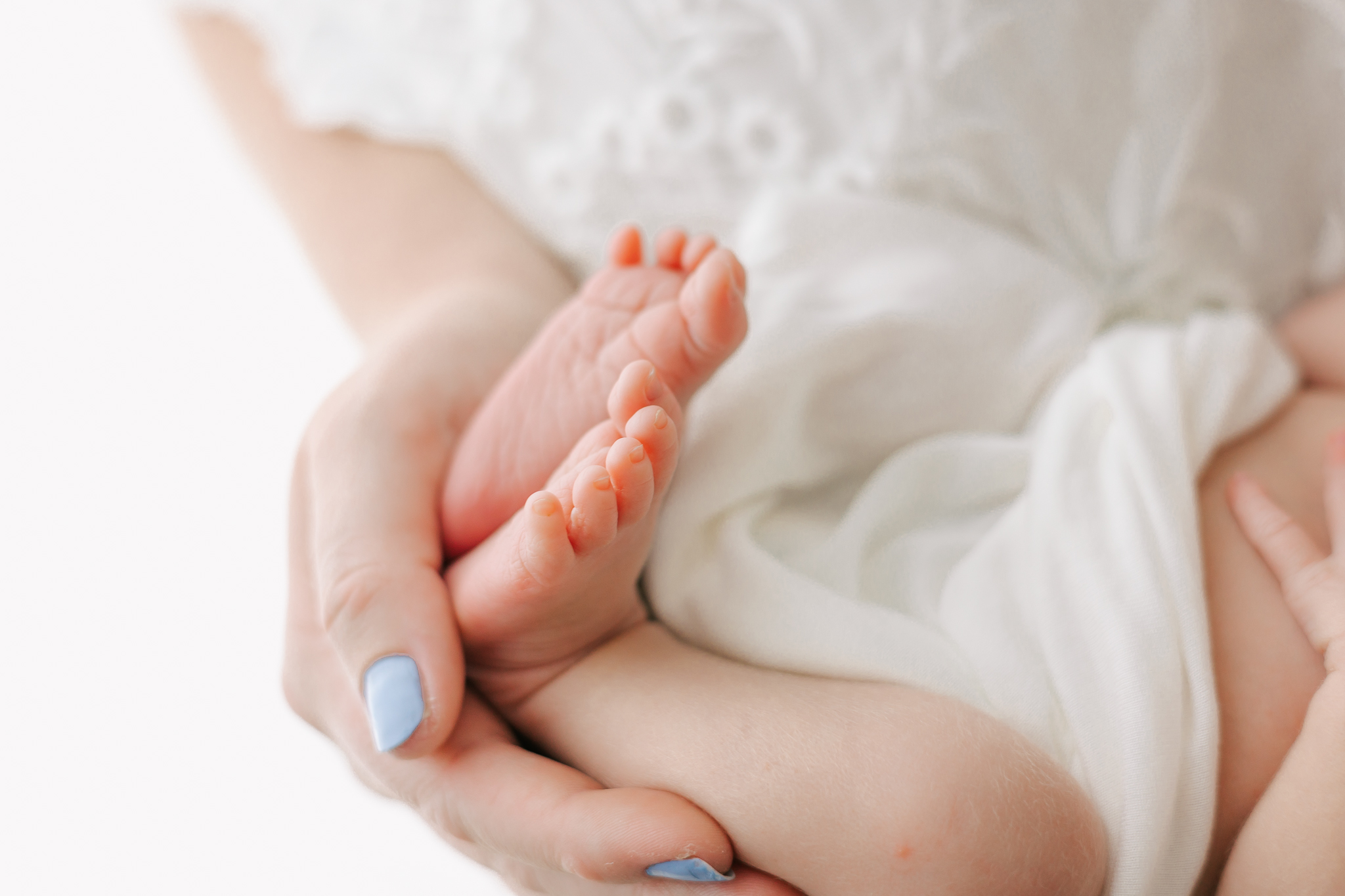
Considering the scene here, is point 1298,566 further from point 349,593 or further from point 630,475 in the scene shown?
point 349,593

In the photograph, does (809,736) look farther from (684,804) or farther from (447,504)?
(447,504)

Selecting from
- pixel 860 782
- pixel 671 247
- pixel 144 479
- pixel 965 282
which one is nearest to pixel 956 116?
pixel 965 282

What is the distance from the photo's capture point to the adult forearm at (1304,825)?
1.62 feet

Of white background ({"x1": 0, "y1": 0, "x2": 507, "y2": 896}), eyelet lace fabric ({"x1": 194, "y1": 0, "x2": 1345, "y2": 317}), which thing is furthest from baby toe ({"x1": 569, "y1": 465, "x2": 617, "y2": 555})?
white background ({"x1": 0, "y1": 0, "x2": 507, "y2": 896})

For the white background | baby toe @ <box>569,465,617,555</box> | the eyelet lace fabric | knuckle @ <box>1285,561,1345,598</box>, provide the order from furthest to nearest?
the white background, the eyelet lace fabric, knuckle @ <box>1285,561,1345,598</box>, baby toe @ <box>569,465,617,555</box>

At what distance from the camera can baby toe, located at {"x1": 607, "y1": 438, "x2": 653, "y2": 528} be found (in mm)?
481

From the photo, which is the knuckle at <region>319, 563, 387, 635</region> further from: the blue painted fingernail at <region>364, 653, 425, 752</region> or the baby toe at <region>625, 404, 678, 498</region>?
the baby toe at <region>625, 404, 678, 498</region>

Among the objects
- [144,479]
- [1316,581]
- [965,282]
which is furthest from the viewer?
[144,479]

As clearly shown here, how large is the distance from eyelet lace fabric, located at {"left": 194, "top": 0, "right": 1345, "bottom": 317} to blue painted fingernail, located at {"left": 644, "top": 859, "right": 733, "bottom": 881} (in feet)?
1.61

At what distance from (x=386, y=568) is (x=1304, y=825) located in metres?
0.51

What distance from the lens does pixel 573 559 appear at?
50 cm

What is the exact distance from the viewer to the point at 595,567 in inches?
21.0

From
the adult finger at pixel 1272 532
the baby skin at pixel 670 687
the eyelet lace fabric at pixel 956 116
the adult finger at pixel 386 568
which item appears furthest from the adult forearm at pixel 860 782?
the eyelet lace fabric at pixel 956 116

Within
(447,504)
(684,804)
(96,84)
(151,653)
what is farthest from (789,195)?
(96,84)
